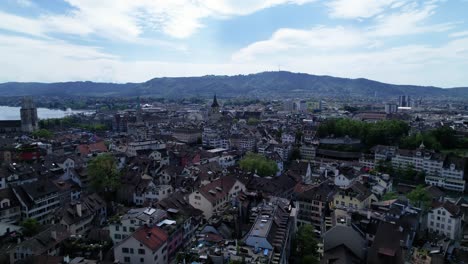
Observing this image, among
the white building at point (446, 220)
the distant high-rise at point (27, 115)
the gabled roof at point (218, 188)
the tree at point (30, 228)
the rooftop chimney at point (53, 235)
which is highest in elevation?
the distant high-rise at point (27, 115)

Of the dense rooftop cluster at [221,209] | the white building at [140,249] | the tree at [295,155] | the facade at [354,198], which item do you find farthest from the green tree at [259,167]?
the white building at [140,249]

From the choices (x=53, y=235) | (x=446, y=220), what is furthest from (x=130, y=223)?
(x=446, y=220)

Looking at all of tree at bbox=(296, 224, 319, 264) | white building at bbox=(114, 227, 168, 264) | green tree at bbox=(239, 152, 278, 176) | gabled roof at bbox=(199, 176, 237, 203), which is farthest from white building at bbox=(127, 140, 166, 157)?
tree at bbox=(296, 224, 319, 264)

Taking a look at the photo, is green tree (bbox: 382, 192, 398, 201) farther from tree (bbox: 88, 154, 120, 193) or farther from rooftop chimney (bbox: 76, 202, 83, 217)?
rooftop chimney (bbox: 76, 202, 83, 217)

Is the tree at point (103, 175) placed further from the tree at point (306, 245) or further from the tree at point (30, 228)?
the tree at point (306, 245)

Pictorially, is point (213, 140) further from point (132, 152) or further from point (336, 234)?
point (336, 234)

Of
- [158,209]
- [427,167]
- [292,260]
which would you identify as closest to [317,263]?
[292,260]
